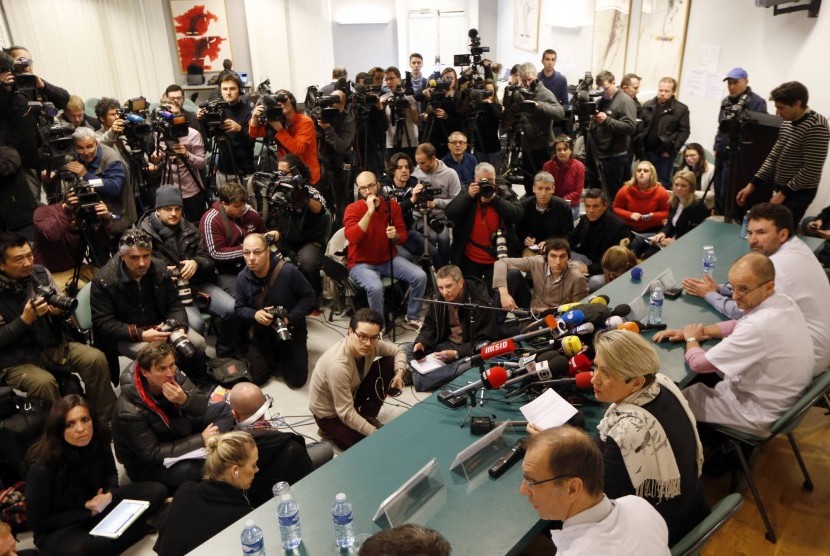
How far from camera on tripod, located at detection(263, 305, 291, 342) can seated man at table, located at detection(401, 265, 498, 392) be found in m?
0.83

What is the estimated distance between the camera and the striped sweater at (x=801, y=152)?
4.55 m

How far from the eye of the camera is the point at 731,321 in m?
3.24

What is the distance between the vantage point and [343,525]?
2.07 meters

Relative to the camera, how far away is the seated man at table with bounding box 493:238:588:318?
Answer: 13.5ft

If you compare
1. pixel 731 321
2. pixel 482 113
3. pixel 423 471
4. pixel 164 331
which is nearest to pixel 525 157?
pixel 482 113

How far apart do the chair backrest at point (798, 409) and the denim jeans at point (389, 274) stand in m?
2.55

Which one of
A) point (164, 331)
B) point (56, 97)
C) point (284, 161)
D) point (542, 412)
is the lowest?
point (164, 331)

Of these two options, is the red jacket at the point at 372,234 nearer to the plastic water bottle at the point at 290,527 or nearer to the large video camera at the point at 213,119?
the large video camera at the point at 213,119

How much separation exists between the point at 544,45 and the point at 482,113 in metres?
4.21

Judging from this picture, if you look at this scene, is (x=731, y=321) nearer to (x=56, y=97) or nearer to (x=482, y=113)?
(x=482, y=113)

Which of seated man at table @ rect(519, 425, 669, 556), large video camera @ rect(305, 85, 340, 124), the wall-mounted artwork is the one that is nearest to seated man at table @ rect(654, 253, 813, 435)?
seated man at table @ rect(519, 425, 669, 556)

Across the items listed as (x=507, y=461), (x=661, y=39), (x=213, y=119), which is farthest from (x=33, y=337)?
(x=661, y=39)

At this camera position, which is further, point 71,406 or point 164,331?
point 164,331

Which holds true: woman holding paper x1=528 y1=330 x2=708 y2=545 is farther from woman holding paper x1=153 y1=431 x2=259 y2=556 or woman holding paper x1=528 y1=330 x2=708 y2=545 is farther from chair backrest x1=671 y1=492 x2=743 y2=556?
woman holding paper x1=153 y1=431 x2=259 y2=556
